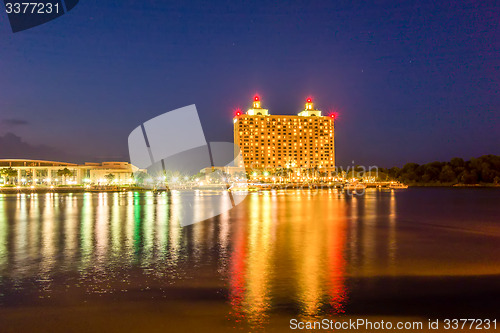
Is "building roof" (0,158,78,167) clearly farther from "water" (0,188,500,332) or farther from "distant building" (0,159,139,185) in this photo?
"water" (0,188,500,332)

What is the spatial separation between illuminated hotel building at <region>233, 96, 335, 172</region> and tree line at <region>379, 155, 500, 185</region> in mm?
46344

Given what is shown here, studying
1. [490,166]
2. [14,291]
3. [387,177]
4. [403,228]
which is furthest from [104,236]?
[387,177]

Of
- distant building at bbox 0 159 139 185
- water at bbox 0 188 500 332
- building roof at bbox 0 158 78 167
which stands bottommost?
water at bbox 0 188 500 332

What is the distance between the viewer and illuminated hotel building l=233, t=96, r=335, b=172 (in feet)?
624

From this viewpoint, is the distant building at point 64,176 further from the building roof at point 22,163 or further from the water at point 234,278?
the water at point 234,278

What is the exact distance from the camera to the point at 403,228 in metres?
19.8

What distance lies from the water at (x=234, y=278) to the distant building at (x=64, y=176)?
141m

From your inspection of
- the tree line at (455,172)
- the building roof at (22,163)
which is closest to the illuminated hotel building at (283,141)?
the tree line at (455,172)

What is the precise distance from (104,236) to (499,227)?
59.6ft

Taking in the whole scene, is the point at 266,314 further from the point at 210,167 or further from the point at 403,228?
the point at 210,167

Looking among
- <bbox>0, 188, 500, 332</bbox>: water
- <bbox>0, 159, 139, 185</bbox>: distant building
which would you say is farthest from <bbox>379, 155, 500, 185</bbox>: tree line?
<bbox>0, 188, 500, 332</bbox>: water

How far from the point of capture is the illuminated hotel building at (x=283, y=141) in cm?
19025

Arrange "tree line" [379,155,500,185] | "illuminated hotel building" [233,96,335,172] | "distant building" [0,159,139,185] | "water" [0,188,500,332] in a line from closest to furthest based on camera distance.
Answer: "water" [0,188,500,332]
"tree line" [379,155,500,185]
"distant building" [0,159,139,185]
"illuminated hotel building" [233,96,335,172]

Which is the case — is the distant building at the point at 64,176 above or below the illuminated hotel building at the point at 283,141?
below
